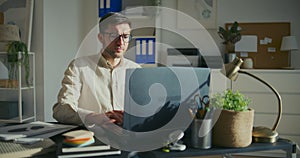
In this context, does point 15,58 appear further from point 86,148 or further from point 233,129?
point 233,129

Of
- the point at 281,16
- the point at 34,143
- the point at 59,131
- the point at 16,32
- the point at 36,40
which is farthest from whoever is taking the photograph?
the point at 281,16

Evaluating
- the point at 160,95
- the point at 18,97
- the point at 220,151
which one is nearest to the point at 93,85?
the point at 160,95

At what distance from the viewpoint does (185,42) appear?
3.63 metres

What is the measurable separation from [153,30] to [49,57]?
1260 millimetres

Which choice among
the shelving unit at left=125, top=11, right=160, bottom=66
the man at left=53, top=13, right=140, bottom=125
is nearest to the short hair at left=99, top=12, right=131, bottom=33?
the man at left=53, top=13, right=140, bottom=125

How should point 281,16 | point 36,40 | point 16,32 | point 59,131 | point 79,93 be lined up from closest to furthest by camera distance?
point 59,131 → point 79,93 → point 16,32 → point 36,40 → point 281,16

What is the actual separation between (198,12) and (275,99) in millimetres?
1399

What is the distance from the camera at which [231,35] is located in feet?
10.9

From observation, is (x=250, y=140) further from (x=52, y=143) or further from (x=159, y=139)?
(x=52, y=143)

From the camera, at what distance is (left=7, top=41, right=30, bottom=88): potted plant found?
2758 mm

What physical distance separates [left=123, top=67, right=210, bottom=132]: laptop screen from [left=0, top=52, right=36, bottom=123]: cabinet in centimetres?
220

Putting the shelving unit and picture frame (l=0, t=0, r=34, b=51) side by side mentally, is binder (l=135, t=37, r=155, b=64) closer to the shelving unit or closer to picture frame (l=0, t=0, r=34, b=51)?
the shelving unit

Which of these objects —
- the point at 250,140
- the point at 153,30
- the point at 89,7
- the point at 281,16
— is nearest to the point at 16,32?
the point at 89,7

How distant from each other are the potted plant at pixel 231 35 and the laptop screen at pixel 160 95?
94.0 inches
